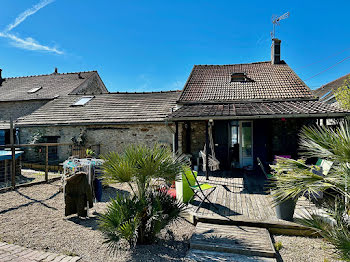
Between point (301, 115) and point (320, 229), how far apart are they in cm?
465

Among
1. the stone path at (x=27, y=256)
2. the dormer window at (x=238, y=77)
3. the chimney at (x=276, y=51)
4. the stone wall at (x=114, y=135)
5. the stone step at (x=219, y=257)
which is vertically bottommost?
the stone step at (x=219, y=257)

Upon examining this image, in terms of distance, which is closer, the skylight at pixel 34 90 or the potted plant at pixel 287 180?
the potted plant at pixel 287 180

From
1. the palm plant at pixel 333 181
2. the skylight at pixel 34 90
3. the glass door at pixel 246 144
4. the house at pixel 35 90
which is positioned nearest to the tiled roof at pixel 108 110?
the house at pixel 35 90

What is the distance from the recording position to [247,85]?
11273 mm

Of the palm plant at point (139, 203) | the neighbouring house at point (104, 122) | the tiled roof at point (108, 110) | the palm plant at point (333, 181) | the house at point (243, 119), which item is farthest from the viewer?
the tiled roof at point (108, 110)

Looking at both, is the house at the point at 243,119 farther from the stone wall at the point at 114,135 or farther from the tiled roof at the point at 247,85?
the stone wall at the point at 114,135

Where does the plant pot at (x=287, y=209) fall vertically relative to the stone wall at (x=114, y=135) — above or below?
below

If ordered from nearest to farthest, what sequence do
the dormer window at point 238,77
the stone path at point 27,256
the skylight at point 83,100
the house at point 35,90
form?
the stone path at point 27,256 < the dormer window at point 238,77 < the skylight at point 83,100 < the house at point 35,90

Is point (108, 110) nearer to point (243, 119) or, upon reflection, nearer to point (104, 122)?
point (104, 122)

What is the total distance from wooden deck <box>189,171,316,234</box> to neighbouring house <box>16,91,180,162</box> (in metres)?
4.98

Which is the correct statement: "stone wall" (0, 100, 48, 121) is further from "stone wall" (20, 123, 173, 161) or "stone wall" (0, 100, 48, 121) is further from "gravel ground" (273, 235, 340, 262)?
"gravel ground" (273, 235, 340, 262)

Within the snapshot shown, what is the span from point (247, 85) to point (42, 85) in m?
16.6

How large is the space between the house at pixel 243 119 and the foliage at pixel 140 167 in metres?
3.76

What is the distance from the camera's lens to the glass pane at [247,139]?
9328 mm
